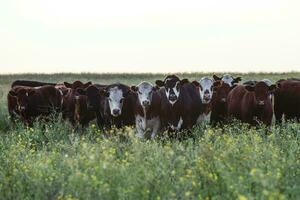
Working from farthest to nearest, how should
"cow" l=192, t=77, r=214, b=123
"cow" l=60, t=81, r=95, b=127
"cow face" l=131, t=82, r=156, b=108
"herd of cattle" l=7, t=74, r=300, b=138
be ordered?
"cow" l=60, t=81, r=95, b=127, "cow" l=192, t=77, r=214, b=123, "herd of cattle" l=7, t=74, r=300, b=138, "cow face" l=131, t=82, r=156, b=108

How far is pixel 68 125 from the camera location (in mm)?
16672

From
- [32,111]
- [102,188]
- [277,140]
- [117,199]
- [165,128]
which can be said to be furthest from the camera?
[32,111]

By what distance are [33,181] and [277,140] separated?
5573mm

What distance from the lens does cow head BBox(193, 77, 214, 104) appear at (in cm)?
1617

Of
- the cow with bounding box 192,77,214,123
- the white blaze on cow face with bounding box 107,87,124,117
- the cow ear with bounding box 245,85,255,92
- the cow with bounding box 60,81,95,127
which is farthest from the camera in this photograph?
the cow with bounding box 60,81,95,127

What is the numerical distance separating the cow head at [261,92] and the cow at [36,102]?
19.1 feet

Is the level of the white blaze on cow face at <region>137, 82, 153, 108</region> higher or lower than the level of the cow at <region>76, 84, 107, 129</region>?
higher

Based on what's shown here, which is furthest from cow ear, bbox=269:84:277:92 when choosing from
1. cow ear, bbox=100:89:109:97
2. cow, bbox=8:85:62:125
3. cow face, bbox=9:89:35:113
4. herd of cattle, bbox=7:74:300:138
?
cow face, bbox=9:89:35:113

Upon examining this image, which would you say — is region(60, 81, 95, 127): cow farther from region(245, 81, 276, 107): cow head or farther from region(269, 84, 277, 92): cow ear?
region(269, 84, 277, 92): cow ear

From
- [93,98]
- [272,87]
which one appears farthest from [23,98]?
[272,87]

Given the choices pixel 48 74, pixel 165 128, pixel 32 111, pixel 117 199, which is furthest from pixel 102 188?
pixel 48 74

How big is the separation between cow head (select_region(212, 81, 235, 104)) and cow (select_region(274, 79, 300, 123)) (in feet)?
5.06

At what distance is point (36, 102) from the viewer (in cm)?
1753

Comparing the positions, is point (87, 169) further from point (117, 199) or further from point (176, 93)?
point (176, 93)
